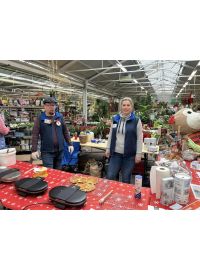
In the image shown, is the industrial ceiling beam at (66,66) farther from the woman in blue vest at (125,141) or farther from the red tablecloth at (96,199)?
the red tablecloth at (96,199)

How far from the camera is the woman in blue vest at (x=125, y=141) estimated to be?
2.25 m

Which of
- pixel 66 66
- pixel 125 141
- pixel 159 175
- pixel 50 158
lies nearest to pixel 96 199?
pixel 159 175

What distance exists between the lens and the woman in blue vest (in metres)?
2.25

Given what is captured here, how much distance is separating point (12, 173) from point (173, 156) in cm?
174

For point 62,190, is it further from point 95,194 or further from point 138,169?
point 138,169

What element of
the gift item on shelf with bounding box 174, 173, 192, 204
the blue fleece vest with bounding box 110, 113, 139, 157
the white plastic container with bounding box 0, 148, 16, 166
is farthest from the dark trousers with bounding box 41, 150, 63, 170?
the gift item on shelf with bounding box 174, 173, 192, 204

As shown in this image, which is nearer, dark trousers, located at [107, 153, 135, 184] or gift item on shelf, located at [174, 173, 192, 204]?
A: gift item on shelf, located at [174, 173, 192, 204]

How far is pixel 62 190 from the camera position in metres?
1.27

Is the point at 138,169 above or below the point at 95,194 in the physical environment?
below

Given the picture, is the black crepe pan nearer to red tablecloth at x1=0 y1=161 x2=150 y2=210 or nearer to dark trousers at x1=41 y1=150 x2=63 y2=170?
red tablecloth at x1=0 y1=161 x2=150 y2=210

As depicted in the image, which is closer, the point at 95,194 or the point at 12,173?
the point at 95,194

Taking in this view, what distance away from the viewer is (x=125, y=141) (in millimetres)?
2262
